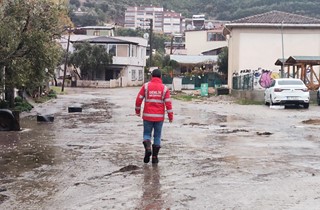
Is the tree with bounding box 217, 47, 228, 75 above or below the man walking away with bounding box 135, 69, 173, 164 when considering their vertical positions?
above

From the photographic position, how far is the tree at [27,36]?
1686 centimetres

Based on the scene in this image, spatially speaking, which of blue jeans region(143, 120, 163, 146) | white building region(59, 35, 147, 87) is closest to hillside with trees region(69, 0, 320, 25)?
white building region(59, 35, 147, 87)

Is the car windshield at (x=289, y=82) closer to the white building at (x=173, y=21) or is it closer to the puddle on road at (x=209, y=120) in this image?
the puddle on road at (x=209, y=120)

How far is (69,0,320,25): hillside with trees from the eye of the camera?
130 meters

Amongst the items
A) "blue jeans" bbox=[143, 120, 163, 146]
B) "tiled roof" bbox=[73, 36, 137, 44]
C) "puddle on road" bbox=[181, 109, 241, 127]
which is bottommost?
"puddle on road" bbox=[181, 109, 241, 127]

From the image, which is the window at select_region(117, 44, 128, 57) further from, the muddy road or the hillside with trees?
the muddy road

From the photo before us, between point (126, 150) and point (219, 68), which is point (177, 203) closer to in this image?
point (126, 150)

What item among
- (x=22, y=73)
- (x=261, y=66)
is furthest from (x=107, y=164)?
(x=261, y=66)

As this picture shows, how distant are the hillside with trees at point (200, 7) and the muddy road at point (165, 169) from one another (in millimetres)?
105408

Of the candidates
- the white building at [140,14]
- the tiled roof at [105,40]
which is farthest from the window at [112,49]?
the white building at [140,14]

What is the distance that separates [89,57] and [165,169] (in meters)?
63.4

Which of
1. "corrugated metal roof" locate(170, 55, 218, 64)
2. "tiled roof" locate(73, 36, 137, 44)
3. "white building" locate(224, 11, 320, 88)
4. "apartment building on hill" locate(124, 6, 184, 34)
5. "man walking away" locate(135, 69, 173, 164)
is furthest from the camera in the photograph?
"apartment building on hill" locate(124, 6, 184, 34)

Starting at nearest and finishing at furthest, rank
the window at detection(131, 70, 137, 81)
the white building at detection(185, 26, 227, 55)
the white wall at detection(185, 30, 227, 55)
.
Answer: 1. the window at detection(131, 70, 137, 81)
2. the white building at detection(185, 26, 227, 55)
3. the white wall at detection(185, 30, 227, 55)

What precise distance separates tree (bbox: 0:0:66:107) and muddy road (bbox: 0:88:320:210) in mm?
2003
